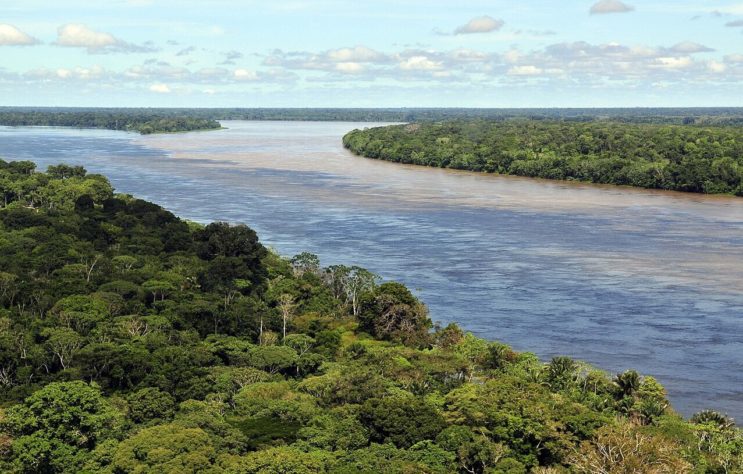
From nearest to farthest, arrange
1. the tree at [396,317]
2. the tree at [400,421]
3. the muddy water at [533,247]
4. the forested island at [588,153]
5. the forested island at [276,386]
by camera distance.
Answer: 1. the forested island at [276,386]
2. the tree at [400,421]
3. the tree at [396,317]
4. the muddy water at [533,247]
5. the forested island at [588,153]

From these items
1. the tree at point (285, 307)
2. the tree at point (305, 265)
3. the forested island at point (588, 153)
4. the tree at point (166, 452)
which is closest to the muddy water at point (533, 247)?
the forested island at point (588, 153)

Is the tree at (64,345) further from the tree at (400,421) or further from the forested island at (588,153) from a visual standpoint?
the forested island at (588,153)

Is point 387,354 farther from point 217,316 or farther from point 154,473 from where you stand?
point 154,473

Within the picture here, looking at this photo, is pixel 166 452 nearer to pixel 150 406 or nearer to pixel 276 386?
pixel 150 406

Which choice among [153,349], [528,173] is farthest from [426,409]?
[528,173]

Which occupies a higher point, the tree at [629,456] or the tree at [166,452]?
the tree at [629,456]

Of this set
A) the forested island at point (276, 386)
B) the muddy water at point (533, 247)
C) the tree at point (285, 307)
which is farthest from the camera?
the muddy water at point (533, 247)

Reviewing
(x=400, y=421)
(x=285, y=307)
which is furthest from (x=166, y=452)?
(x=285, y=307)
